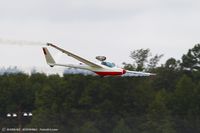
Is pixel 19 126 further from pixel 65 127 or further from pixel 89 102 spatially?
pixel 89 102

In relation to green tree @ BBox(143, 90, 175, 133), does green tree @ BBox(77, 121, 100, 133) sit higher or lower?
lower

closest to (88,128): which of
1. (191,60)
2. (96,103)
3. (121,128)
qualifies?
(121,128)

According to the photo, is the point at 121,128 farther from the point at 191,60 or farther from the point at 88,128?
the point at 191,60

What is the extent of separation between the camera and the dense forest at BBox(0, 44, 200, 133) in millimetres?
116312

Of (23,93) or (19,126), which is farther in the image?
(23,93)

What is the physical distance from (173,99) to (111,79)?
7476 mm

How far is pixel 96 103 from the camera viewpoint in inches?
5266

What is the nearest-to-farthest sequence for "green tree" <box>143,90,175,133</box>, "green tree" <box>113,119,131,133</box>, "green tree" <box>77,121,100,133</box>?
"green tree" <box>113,119,131,133</box> < "green tree" <box>143,90,175,133</box> < "green tree" <box>77,121,100,133</box>

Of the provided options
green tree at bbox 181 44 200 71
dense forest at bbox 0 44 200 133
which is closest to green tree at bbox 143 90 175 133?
dense forest at bbox 0 44 200 133

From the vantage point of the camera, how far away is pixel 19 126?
119750mm

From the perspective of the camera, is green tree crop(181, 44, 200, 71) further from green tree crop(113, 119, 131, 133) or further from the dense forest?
green tree crop(113, 119, 131, 133)

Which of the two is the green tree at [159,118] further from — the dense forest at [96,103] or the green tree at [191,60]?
the green tree at [191,60]

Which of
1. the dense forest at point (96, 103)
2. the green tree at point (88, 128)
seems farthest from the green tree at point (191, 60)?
the green tree at point (88, 128)

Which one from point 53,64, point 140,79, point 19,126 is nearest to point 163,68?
point 140,79
